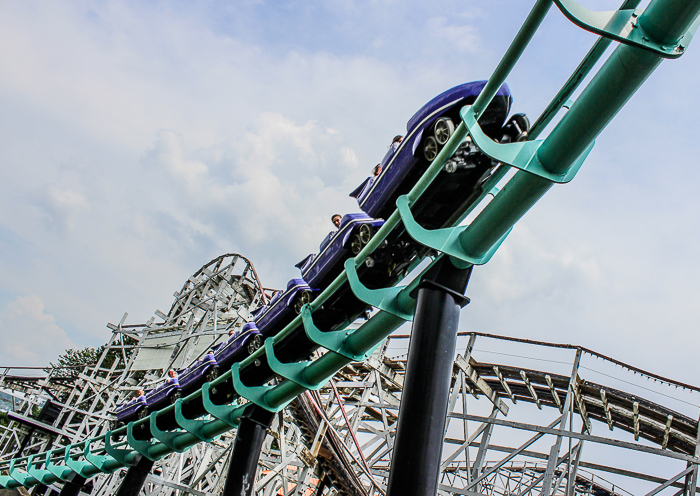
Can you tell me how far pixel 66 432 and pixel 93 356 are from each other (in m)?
21.7

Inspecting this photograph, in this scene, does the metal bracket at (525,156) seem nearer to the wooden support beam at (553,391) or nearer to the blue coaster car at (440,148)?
the blue coaster car at (440,148)

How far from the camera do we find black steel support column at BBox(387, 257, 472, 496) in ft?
6.69

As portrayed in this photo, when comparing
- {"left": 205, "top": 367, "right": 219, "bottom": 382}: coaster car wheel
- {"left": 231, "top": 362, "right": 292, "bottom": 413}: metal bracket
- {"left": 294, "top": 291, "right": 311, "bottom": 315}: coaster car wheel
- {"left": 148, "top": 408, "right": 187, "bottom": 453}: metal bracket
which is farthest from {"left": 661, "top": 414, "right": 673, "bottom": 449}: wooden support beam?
{"left": 148, "top": 408, "right": 187, "bottom": 453}: metal bracket

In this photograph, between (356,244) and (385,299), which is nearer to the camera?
(385,299)

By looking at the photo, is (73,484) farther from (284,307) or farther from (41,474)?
(284,307)

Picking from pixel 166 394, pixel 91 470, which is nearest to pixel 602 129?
pixel 166 394

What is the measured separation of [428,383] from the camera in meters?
2.20

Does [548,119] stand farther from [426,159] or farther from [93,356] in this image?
[93,356]

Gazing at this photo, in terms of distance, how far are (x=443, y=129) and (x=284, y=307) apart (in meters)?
2.46

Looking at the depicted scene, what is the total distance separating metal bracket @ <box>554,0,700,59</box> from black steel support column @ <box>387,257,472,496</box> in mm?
1191

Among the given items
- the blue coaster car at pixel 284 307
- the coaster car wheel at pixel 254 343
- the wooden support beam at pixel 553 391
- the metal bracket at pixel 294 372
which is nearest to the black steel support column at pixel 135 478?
the coaster car wheel at pixel 254 343

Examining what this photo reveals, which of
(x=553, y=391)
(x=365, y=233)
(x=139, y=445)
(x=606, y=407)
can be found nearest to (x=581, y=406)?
(x=606, y=407)

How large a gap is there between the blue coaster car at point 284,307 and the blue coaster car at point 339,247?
0.10 metres

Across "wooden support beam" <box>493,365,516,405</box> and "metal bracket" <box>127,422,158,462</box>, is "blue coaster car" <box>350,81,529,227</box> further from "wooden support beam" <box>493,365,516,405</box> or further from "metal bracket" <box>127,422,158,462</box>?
"wooden support beam" <box>493,365,516,405</box>
